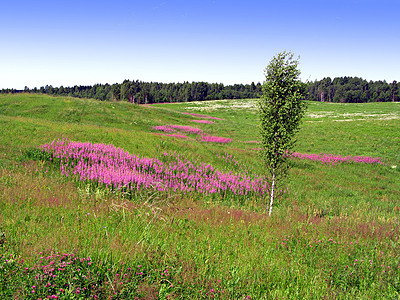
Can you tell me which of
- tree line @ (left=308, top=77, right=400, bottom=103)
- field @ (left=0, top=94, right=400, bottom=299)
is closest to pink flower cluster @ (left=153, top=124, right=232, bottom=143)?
field @ (left=0, top=94, right=400, bottom=299)

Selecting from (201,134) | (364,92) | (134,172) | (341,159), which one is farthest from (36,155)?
(364,92)

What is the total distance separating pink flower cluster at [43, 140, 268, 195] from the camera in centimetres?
1062

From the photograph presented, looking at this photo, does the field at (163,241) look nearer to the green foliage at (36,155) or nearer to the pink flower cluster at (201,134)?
the green foliage at (36,155)

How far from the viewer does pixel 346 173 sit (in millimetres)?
19844

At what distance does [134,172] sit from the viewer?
12055mm

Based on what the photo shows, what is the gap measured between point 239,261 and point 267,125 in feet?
22.6

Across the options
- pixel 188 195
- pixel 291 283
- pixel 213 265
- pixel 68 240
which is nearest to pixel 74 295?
pixel 68 240

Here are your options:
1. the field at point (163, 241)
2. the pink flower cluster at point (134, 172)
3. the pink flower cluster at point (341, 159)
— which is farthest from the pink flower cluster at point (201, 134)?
the field at point (163, 241)

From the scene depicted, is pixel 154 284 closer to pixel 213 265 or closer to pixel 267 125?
pixel 213 265

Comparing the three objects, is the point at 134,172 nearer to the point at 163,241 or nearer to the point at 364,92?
the point at 163,241

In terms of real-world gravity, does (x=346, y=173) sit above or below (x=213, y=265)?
below

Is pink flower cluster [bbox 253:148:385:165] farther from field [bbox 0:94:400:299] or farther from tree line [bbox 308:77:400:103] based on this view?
tree line [bbox 308:77:400:103]

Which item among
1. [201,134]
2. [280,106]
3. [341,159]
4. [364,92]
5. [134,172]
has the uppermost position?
[364,92]

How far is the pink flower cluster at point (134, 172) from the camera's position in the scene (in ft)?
34.9
